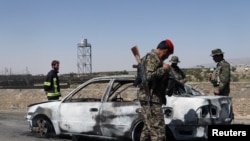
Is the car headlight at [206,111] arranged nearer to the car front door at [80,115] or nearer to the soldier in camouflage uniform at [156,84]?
the soldier in camouflage uniform at [156,84]

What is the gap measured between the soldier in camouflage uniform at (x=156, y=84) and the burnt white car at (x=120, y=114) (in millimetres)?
1069

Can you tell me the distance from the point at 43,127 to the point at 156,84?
3955 millimetres

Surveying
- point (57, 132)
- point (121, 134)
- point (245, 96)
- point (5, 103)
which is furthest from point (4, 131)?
point (5, 103)

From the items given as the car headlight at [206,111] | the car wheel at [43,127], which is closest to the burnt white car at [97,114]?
the car wheel at [43,127]

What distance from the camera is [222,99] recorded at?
7840mm

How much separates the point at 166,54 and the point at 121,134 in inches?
93.9

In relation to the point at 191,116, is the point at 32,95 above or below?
above

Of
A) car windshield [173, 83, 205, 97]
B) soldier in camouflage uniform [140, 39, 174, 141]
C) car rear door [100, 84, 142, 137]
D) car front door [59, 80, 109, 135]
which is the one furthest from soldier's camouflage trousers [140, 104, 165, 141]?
car front door [59, 80, 109, 135]

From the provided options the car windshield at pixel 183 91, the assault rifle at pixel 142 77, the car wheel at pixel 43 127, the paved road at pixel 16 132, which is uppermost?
the assault rifle at pixel 142 77

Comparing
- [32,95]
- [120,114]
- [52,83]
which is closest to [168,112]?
[120,114]

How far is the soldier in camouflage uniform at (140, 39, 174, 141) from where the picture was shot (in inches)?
237

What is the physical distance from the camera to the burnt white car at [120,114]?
7.41 metres

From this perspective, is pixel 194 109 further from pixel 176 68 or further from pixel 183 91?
pixel 176 68

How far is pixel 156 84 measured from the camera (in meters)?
6.17
